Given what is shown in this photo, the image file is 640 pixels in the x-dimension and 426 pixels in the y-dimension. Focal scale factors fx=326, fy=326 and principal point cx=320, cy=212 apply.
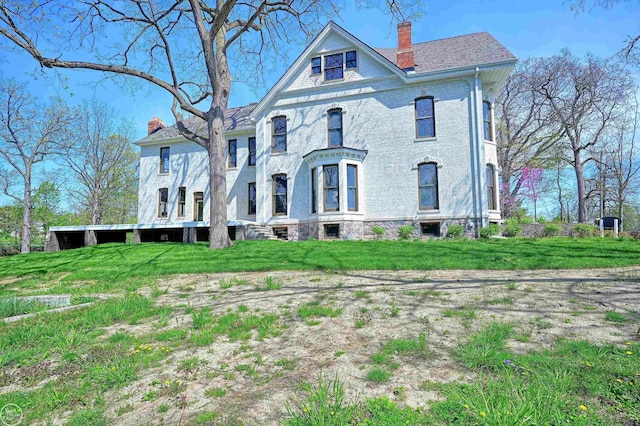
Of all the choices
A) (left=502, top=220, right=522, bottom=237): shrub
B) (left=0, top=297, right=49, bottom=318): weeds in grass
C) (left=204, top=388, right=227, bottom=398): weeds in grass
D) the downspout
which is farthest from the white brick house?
(left=204, top=388, right=227, bottom=398): weeds in grass

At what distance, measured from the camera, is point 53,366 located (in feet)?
9.98

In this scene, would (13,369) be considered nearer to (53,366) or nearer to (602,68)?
(53,366)

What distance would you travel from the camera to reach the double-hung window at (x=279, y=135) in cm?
1808

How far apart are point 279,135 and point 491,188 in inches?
438

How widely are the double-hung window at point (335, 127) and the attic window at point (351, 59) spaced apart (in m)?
2.33

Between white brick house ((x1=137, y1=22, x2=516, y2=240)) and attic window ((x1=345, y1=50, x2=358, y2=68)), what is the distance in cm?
5

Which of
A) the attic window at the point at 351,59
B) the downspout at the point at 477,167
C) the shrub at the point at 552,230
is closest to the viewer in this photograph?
the downspout at the point at 477,167

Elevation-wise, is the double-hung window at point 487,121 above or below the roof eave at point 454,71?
below

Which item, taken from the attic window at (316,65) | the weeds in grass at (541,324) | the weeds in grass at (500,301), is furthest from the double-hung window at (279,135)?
the weeds in grass at (541,324)

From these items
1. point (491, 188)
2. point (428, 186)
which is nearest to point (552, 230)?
point (491, 188)

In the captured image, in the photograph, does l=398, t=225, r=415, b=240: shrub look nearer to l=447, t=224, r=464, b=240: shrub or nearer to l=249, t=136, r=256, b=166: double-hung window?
l=447, t=224, r=464, b=240: shrub

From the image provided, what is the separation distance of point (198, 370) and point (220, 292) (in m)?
3.04

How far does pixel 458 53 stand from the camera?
16328 mm

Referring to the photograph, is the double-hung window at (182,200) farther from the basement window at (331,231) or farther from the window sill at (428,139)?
the window sill at (428,139)
